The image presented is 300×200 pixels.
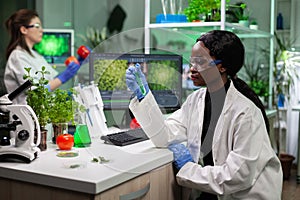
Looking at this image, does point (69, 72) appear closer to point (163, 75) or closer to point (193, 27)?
point (193, 27)

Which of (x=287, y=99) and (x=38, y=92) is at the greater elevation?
(x=38, y=92)

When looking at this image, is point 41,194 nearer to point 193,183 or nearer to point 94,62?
point 193,183

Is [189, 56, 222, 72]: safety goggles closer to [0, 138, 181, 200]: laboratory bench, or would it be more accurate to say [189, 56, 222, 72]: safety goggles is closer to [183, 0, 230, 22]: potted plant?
[0, 138, 181, 200]: laboratory bench

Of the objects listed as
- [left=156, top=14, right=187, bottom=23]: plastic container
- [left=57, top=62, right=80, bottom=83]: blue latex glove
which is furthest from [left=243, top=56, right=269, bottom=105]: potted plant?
[left=57, top=62, right=80, bottom=83]: blue latex glove

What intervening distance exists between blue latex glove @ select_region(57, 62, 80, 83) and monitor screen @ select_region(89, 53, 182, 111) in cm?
85

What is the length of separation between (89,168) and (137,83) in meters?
0.49

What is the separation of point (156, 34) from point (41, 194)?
177 cm

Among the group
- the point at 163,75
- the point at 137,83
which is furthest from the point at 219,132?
the point at 163,75

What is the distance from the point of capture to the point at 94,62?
217cm

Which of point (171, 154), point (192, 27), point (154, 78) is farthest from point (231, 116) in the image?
point (192, 27)

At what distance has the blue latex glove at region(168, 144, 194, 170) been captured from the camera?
1.68 metres

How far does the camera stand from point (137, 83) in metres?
1.74

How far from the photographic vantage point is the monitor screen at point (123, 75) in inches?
79.4

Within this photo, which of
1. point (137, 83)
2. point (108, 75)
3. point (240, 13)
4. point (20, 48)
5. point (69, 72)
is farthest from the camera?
point (240, 13)
